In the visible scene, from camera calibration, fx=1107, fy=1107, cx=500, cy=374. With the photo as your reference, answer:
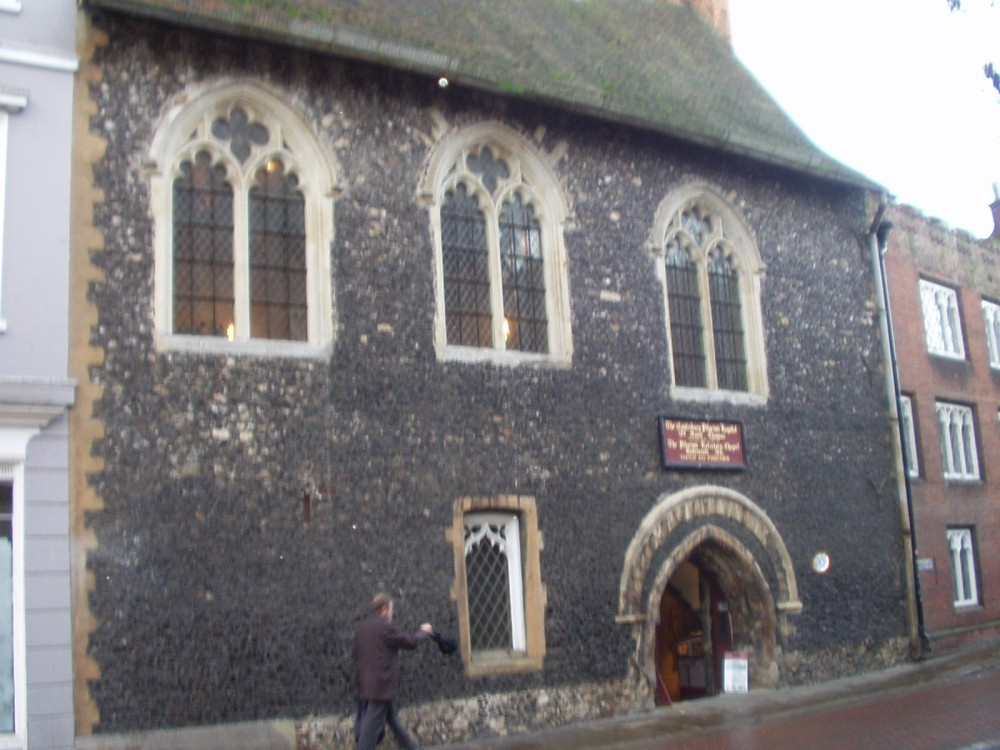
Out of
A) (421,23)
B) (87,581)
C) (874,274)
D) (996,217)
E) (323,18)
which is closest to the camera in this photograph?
(87,581)

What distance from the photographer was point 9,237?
33.4 feet

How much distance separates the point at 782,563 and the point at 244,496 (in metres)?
7.54

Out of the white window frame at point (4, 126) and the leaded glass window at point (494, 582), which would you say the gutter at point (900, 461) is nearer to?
the leaded glass window at point (494, 582)

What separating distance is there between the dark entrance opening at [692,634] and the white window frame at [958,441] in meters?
7.16

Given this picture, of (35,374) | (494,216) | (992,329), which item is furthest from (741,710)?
(992,329)

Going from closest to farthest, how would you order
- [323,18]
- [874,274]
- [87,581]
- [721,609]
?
[87,581], [323,18], [721,609], [874,274]

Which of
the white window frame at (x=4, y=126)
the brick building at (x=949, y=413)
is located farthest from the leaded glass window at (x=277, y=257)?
the brick building at (x=949, y=413)

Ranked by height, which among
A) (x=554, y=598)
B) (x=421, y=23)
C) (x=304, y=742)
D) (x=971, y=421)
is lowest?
(x=304, y=742)

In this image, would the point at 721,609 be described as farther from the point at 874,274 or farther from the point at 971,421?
the point at 971,421

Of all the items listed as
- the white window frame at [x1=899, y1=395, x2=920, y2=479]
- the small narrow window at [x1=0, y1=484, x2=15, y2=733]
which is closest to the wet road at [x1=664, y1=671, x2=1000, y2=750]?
the small narrow window at [x1=0, y1=484, x2=15, y2=733]

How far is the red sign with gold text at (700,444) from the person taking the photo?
13891 millimetres

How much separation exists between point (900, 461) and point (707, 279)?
4328 millimetres

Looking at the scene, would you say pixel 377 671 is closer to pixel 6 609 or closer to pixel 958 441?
pixel 6 609

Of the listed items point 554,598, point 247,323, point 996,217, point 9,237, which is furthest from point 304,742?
point 996,217
